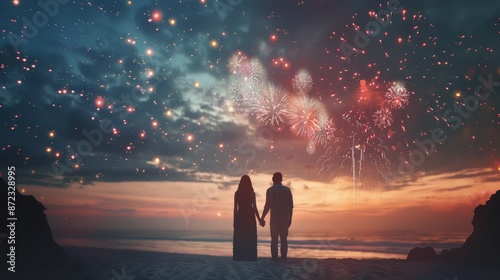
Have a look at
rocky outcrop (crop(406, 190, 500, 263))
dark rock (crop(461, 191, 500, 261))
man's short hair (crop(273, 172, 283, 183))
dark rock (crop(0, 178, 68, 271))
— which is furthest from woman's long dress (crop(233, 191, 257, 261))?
dark rock (crop(461, 191, 500, 261))

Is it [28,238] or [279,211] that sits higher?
[279,211]

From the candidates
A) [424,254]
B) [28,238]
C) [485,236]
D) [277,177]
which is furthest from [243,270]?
[424,254]

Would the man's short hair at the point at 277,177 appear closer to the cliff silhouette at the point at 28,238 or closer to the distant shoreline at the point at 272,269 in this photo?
the distant shoreline at the point at 272,269

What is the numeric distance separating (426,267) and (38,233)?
9604 millimetres

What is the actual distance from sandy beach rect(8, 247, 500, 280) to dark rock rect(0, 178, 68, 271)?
1.13 ft

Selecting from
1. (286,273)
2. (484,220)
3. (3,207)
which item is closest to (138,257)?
(3,207)

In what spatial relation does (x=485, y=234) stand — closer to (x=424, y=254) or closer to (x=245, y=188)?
(x=424, y=254)

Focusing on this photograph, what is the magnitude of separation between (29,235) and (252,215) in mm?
5800

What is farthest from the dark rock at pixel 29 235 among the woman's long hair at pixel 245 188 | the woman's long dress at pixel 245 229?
the woman's long hair at pixel 245 188

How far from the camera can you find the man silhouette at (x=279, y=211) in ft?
39.1

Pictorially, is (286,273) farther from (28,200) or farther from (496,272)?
(28,200)

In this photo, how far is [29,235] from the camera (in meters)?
9.47

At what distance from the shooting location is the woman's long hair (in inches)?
483

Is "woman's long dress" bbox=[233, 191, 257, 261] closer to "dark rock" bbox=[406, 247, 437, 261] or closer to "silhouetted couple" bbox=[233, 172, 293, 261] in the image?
"silhouetted couple" bbox=[233, 172, 293, 261]
